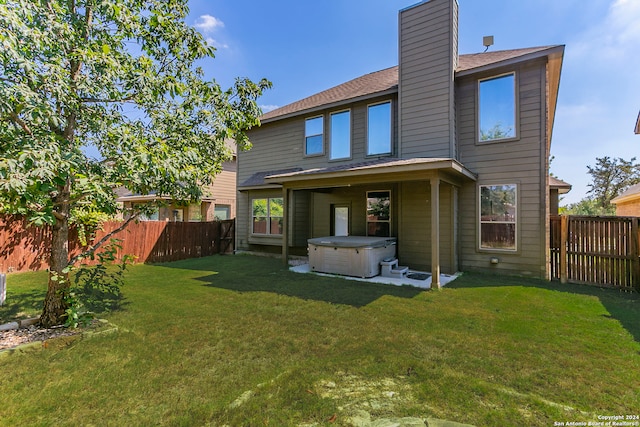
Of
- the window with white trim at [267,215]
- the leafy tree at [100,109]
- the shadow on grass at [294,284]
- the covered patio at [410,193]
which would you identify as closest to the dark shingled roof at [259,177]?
the window with white trim at [267,215]

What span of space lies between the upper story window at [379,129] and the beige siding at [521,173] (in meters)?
2.12

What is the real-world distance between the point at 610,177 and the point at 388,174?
112 feet

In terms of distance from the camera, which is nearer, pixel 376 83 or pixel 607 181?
pixel 376 83

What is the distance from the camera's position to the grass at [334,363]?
225 centimetres

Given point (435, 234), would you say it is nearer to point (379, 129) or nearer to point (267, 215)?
point (379, 129)

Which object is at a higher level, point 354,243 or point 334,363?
point 354,243

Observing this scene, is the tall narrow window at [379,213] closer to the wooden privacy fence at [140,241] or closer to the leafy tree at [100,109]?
the leafy tree at [100,109]

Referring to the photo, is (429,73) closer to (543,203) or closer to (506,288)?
(543,203)

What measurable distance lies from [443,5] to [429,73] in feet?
5.80

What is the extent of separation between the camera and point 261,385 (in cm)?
259

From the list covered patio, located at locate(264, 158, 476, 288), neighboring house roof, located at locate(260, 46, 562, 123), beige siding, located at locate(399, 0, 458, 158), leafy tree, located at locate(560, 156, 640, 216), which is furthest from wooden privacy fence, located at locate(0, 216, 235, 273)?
leafy tree, located at locate(560, 156, 640, 216)

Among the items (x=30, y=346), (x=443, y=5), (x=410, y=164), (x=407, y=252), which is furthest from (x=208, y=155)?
(x=443, y=5)

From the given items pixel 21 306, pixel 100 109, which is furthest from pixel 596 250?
pixel 21 306

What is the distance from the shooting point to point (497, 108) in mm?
7555
